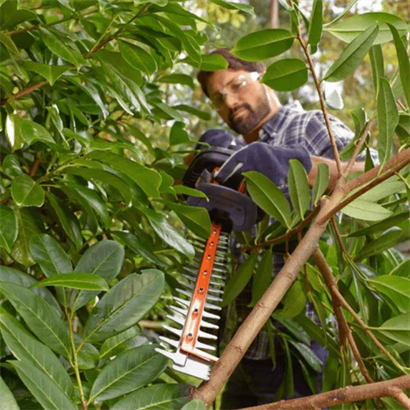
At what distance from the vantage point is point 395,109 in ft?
2.02

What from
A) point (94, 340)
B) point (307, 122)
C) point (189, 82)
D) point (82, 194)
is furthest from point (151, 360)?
point (307, 122)

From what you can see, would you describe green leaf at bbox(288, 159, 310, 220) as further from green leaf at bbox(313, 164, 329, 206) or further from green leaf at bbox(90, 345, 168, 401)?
green leaf at bbox(90, 345, 168, 401)

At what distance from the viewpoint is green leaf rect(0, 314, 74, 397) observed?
43 cm

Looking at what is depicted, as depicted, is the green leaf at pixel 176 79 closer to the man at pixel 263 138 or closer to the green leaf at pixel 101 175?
the man at pixel 263 138

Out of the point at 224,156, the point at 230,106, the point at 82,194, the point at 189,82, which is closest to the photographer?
the point at 82,194

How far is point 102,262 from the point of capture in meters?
0.58

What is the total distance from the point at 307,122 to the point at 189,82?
0.79 metres

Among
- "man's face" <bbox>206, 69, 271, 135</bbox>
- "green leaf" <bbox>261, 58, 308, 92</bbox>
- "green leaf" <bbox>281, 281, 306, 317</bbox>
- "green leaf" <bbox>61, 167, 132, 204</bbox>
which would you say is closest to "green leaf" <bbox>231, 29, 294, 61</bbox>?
"green leaf" <bbox>261, 58, 308, 92</bbox>

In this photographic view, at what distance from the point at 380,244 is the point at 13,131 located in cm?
55

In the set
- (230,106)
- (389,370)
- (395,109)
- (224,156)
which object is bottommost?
(230,106)

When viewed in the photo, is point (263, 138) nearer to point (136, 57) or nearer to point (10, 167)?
point (136, 57)

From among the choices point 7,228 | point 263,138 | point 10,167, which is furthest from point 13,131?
point 263,138

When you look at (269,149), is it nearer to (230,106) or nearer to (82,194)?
(82,194)

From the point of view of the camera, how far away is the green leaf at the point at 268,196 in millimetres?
791
